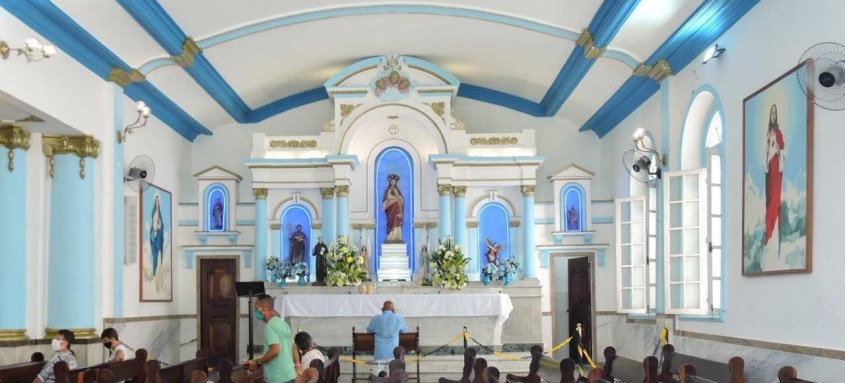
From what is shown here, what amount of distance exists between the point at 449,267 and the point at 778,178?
28.0ft

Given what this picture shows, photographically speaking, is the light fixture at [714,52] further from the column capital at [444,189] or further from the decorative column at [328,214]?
the decorative column at [328,214]

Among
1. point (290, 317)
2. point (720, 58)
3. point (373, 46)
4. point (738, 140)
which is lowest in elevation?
point (290, 317)

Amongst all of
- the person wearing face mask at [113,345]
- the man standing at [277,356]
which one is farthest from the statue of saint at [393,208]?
the man standing at [277,356]

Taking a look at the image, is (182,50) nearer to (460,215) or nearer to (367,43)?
(367,43)

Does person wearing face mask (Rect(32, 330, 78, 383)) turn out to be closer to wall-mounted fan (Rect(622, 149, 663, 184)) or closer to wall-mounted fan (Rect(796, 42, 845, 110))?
wall-mounted fan (Rect(796, 42, 845, 110))

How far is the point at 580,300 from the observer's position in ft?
62.2

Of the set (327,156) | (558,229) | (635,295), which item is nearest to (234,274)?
(327,156)

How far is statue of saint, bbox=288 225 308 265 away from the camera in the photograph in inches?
733

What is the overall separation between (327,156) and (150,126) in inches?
133

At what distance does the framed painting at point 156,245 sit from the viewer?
1600 cm

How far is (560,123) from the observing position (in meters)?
19.5

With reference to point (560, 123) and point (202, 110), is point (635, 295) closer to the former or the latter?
point (560, 123)

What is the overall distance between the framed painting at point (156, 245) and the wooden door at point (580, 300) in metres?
8.17

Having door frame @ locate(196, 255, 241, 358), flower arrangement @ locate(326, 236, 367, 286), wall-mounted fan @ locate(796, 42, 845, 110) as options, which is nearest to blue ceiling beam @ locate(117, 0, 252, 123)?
door frame @ locate(196, 255, 241, 358)
